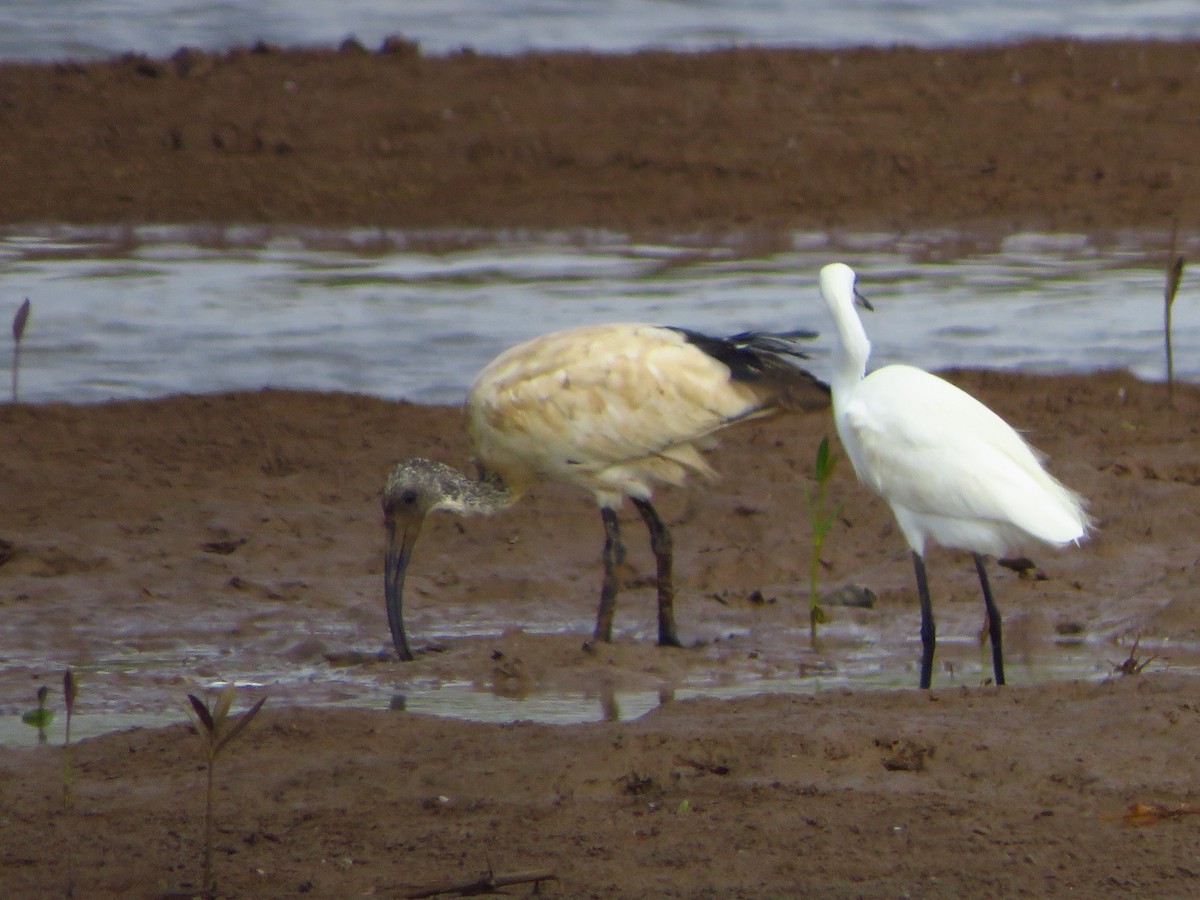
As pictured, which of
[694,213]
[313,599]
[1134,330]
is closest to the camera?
[313,599]

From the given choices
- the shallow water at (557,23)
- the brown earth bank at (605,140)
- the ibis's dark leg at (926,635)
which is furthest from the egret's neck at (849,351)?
the shallow water at (557,23)

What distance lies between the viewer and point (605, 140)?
59.9ft

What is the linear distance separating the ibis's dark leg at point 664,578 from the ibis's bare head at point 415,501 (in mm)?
597

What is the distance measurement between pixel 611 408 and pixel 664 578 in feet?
2.02

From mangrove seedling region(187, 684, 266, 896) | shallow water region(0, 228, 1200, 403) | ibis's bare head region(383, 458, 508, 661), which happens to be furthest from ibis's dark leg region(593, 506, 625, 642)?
shallow water region(0, 228, 1200, 403)

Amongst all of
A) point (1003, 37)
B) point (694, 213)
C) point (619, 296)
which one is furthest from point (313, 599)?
point (1003, 37)

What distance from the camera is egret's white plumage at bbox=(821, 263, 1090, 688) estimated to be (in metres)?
6.52

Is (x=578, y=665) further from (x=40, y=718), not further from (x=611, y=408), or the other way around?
(x=40, y=718)

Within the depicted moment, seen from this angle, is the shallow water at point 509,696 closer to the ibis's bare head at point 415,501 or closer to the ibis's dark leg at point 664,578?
the ibis's dark leg at point 664,578

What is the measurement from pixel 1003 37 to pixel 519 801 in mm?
20433

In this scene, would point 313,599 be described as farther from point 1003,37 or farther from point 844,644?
point 1003,37

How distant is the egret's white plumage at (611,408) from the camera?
7.36 meters

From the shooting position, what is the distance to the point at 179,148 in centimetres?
1814

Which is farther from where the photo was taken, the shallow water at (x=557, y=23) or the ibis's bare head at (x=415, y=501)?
the shallow water at (x=557, y=23)
